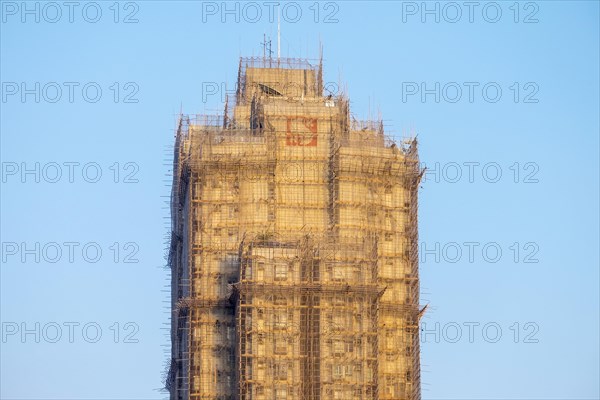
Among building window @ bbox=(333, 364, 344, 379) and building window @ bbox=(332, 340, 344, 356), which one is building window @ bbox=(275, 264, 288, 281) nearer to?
building window @ bbox=(332, 340, 344, 356)

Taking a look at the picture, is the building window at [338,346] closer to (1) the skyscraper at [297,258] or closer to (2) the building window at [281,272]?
(1) the skyscraper at [297,258]

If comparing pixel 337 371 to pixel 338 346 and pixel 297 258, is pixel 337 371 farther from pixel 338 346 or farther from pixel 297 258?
pixel 297 258

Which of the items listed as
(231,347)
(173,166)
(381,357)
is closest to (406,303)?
(381,357)

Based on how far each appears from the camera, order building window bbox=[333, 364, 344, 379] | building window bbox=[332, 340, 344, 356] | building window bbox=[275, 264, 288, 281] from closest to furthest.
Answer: building window bbox=[333, 364, 344, 379], building window bbox=[332, 340, 344, 356], building window bbox=[275, 264, 288, 281]

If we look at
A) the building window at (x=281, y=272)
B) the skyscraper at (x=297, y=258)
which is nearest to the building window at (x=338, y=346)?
the skyscraper at (x=297, y=258)

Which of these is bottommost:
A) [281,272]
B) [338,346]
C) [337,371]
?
[337,371]

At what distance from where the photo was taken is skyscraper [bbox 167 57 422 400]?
5896 inches

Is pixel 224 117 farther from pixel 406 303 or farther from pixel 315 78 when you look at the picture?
pixel 406 303

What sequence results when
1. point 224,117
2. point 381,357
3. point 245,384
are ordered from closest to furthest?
point 245,384, point 381,357, point 224,117

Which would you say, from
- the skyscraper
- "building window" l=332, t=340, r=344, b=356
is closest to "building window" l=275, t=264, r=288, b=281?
the skyscraper

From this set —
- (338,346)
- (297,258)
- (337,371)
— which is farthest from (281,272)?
(337,371)

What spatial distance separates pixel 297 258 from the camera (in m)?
151

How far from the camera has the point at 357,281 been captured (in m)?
151

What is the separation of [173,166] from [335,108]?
20743 millimetres
